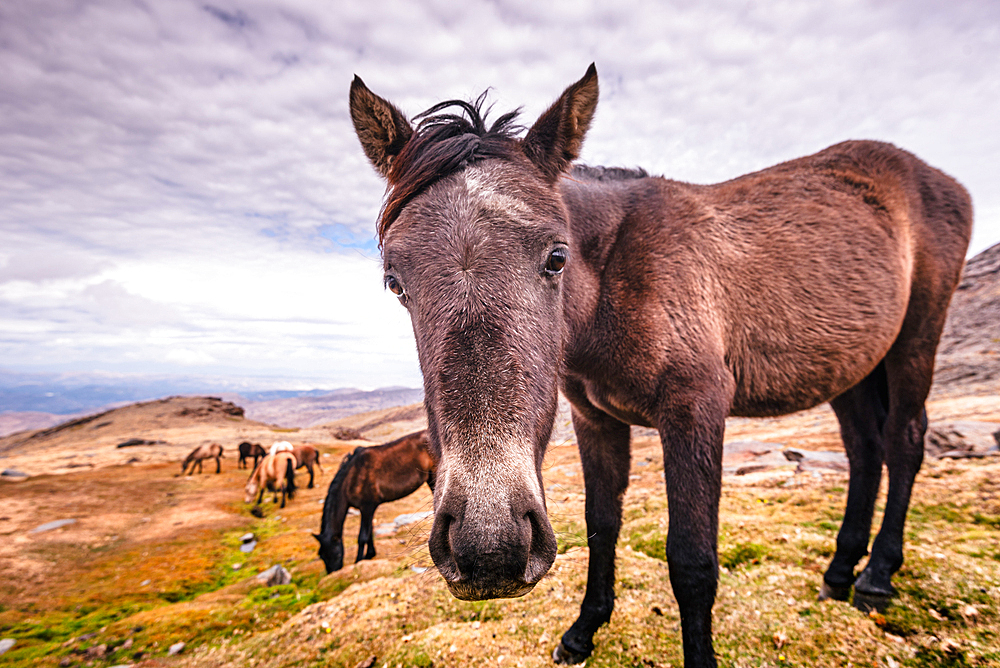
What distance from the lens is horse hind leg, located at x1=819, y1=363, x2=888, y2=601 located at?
4.34m

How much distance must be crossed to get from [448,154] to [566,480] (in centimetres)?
1261

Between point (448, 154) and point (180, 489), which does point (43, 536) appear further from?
point (448, 154)

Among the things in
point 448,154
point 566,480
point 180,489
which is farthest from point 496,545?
point 180,489

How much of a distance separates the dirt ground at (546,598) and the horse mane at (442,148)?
2024mm

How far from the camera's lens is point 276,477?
57.6 feet

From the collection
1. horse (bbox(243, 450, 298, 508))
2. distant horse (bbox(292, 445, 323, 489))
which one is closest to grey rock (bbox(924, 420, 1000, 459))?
horse (bbox(243, 450, 298, 508))

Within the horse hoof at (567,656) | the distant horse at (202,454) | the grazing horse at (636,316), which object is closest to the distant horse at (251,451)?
the distant horse at (202,454)

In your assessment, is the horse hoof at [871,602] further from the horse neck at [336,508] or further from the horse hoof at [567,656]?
the horse neck at [336,508]

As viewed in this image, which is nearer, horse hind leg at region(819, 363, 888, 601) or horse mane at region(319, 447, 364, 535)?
horse hind leg at region(819, 363, 888, 601)

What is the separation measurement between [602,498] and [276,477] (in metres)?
17.8

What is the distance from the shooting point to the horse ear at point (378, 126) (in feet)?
9.37

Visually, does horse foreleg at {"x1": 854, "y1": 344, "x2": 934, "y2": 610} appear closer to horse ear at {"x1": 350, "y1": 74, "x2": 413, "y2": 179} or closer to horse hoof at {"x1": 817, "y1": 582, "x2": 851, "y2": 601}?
horse hoof at {"x1": 817, "y1": 582, "x2": 851, "y2": 601}

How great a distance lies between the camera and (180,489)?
20734 mm

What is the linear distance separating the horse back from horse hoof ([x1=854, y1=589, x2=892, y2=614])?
1.88m
